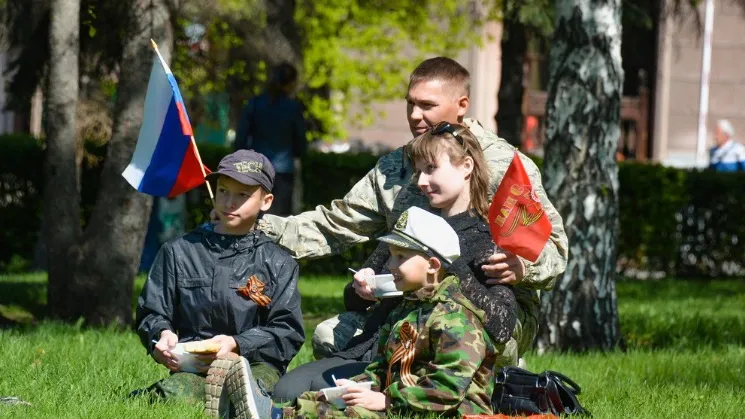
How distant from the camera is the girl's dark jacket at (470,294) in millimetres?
5367

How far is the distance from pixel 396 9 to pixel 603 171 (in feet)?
47.2

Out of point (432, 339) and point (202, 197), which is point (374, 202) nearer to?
point (432, 339)

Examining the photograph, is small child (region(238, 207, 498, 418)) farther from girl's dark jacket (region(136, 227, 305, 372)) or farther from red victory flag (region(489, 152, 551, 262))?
girl's dark jacket (region(136, 227, 305, 372))

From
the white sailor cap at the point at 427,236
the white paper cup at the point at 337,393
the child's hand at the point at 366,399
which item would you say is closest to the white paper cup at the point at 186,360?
the white paper cup at the point at 337,393

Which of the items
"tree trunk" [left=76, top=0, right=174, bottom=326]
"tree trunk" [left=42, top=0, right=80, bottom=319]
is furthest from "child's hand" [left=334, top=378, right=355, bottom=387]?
"tree trunk" [left=42, top=0, right=80, bottom=319]

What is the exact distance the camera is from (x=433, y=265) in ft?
17.2

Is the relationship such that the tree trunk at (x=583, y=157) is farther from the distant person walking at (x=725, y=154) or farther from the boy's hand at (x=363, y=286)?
the distant person walking at (x=725, y=154)

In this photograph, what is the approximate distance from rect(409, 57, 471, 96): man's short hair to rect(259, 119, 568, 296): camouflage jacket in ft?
0.72

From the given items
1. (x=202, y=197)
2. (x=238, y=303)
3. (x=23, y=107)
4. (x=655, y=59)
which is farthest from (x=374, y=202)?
(x=655, y=59)

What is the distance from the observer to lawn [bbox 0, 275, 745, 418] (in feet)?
19.4

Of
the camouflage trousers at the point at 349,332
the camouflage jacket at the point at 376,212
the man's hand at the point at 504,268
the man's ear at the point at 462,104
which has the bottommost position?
the camouflage trousers at the point at 349,332

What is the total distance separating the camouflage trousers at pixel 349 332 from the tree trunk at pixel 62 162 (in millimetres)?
4319

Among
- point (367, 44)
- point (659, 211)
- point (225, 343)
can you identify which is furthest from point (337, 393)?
point (367, 44)

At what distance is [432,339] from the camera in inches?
206
